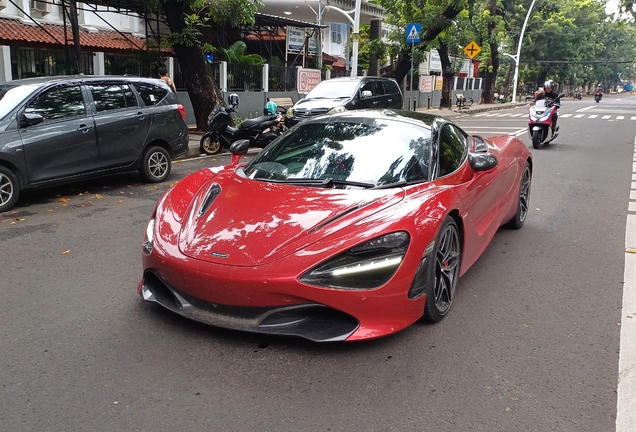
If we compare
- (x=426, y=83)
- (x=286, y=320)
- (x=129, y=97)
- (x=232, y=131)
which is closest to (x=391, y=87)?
(x=232, y=131)

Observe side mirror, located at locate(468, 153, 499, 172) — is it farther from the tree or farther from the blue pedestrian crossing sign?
the blue pedestrian crossing sign

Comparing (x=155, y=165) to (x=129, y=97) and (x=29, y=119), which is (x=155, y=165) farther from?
(x=29, y=119)

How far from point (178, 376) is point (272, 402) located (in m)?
0.57

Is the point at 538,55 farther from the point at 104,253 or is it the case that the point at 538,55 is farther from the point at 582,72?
the point at 104,253

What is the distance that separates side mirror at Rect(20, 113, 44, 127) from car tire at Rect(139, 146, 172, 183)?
1.81 m

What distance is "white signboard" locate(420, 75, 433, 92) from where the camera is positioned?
35.0 metres

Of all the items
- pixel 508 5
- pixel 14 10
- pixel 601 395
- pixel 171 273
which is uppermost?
pixel 508 5

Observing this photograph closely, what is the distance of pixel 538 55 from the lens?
6175 cm

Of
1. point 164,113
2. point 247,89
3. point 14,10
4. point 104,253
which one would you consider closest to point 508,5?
point 247,89

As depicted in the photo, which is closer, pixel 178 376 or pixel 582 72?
pixel 178 376

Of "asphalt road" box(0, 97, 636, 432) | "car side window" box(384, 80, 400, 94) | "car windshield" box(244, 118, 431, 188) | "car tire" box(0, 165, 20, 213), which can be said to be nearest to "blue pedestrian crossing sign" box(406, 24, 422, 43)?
"car side window" box(384, 80, 400, 94)

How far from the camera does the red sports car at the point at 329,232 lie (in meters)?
3.30

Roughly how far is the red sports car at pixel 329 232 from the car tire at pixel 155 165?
14.6 ft

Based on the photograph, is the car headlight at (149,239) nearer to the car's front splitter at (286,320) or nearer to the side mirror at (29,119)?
the car's front splitter at (286,320)
